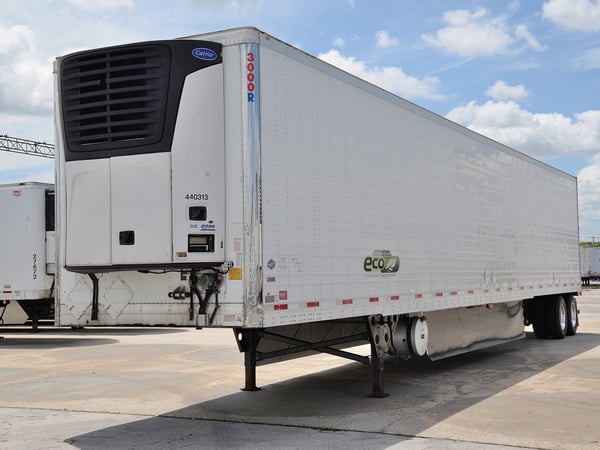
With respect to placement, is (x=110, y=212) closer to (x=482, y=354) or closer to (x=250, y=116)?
(x=250, y=116)

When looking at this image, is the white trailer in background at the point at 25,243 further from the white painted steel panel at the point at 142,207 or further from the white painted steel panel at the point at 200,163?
the white painted steel panel at the point at 200,163

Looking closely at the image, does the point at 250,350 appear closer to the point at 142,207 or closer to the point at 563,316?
the point at 142,207

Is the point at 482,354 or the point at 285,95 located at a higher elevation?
the point at 285,95

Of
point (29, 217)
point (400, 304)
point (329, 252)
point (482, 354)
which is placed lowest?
point (482, 354)

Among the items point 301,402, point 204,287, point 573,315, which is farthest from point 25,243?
point 573,315

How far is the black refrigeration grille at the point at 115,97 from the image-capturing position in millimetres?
7404

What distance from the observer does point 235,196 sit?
24.0ft

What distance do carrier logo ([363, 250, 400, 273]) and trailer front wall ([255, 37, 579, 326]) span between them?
0.6 inches

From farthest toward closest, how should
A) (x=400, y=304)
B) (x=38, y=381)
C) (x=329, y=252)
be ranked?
1. (x=38, y=381)
2. (x=400, y=304)
3. (x=329, y=252)

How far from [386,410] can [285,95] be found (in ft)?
13.0

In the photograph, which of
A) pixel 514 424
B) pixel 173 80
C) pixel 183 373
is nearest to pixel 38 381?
pixel 183 373

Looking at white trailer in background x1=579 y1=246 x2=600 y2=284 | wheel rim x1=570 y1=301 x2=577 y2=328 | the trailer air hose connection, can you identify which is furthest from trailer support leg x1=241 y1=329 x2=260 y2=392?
white trailer in background x1=579 y1=246 x2=600 y2=284

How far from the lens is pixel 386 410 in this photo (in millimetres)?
8898

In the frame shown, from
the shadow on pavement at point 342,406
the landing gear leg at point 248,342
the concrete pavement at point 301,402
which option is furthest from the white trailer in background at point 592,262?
the landing gear leg at point 248,342
